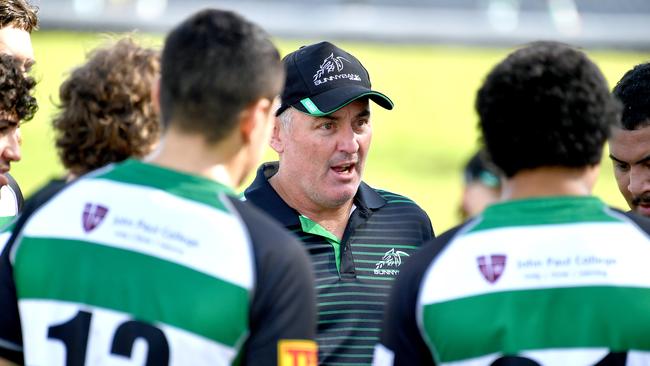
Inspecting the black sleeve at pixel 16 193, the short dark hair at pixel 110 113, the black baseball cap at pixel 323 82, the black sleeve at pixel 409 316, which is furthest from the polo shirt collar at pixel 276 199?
the black sleeve at pixel 409 316

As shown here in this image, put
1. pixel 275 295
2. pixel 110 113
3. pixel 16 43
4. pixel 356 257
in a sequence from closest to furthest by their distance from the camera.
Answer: pixel 275 295, pixel 110 113, pixel 356 257, pixel 16 43

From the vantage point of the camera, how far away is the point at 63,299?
7.82 feet

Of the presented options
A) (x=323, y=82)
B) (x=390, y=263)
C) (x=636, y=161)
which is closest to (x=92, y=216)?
(x=390, y=263)

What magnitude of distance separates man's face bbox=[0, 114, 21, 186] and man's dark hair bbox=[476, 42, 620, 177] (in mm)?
1847

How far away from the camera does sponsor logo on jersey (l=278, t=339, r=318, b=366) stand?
2.36m

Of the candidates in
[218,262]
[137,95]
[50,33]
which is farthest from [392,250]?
[50,33]

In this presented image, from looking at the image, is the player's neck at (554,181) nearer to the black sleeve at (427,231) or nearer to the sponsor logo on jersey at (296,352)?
the sponsor logo on jersey at (296,352)

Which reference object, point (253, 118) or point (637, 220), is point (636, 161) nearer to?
point (637, 220)

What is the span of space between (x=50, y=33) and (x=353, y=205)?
62.8ft

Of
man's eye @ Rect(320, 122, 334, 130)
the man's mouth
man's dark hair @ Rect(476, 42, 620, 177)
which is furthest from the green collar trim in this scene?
man's dark hair @ Rect(476, 42, 620, 177)

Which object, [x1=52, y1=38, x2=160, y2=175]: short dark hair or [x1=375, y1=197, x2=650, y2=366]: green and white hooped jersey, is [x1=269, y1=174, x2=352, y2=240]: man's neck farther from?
[x1=375, y1=197, x2=650, y2=366]: green and white hooped jersey

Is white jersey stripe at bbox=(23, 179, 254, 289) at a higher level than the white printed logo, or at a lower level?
lower

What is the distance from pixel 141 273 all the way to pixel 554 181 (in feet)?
3.27

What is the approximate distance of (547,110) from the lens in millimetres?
2420
